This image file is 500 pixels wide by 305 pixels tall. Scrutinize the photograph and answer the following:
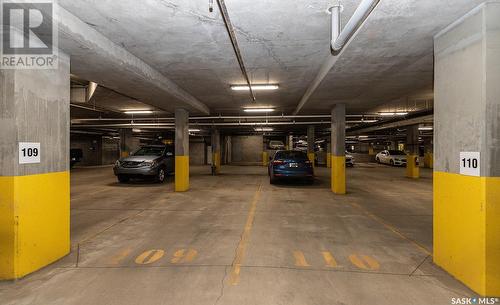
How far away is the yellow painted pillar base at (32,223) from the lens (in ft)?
9.85

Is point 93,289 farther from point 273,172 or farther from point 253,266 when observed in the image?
point 273,172

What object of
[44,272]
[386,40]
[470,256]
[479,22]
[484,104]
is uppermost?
[386,40]

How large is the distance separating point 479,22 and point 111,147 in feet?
96.3

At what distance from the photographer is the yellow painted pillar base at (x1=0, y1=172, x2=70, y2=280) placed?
3002 mm

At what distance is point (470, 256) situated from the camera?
285cm

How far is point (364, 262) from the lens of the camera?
3.44 m

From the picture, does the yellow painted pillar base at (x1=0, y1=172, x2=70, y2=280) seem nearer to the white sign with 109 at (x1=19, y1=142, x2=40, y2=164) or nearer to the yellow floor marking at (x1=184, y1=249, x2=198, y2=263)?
the white sign with 109 at (x1=19, y1=142, x2=40, y2=164)

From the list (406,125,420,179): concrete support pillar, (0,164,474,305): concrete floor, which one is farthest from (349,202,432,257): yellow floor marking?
(406,125,420,179): concrete support pillar

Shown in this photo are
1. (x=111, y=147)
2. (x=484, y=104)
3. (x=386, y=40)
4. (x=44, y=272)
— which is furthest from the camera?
(x=111, y=147)

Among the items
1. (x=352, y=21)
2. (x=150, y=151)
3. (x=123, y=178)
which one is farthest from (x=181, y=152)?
(x=352, y=21)

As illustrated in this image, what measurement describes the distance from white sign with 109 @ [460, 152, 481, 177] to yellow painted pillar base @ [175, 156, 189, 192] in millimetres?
8199

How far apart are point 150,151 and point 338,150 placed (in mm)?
8131

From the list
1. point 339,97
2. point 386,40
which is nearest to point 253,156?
point 339,97

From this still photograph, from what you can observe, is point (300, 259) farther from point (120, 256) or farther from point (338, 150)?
point (338, 150)
